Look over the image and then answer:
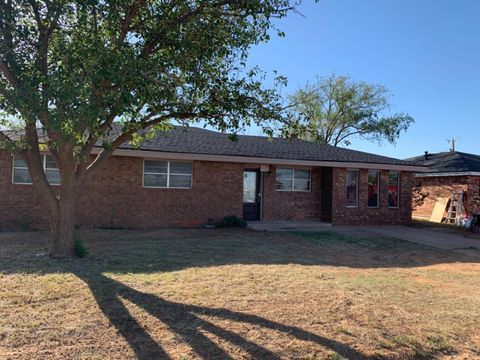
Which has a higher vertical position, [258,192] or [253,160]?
[253,160]

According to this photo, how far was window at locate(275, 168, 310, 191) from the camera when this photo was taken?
18047 mm

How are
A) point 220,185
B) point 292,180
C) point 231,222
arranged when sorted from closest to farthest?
point 231,222 → point 220,185 → point 292,180

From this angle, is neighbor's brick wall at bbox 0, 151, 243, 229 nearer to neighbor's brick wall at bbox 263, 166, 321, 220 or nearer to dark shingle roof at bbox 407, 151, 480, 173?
neighbor's brick wall at bbox 263, 166, 321, 220

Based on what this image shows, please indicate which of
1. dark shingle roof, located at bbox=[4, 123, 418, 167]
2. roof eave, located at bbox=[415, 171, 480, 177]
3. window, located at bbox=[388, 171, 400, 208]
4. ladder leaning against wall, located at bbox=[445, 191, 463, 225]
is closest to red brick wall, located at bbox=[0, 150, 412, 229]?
dark shingle roof, located at bbox=[4, 123, 418, 167]

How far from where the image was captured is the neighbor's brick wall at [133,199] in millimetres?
13758

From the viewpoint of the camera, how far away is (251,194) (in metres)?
17.9

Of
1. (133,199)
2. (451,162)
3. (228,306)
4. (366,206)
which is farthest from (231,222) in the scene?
(451,162)

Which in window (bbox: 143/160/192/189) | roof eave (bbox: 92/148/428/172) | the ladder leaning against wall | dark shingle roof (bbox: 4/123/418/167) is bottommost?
the ladder leaning against wall

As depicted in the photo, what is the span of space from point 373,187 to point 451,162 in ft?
25.7

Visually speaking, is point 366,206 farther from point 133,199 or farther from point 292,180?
point 133,199

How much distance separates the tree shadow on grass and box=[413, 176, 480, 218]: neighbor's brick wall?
19580 mm

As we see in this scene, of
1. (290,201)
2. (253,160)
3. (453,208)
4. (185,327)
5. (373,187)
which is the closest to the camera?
(185,327)

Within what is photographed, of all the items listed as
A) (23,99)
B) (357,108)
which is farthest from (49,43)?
(357,108)

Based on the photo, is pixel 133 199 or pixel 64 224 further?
pixel 133 199
